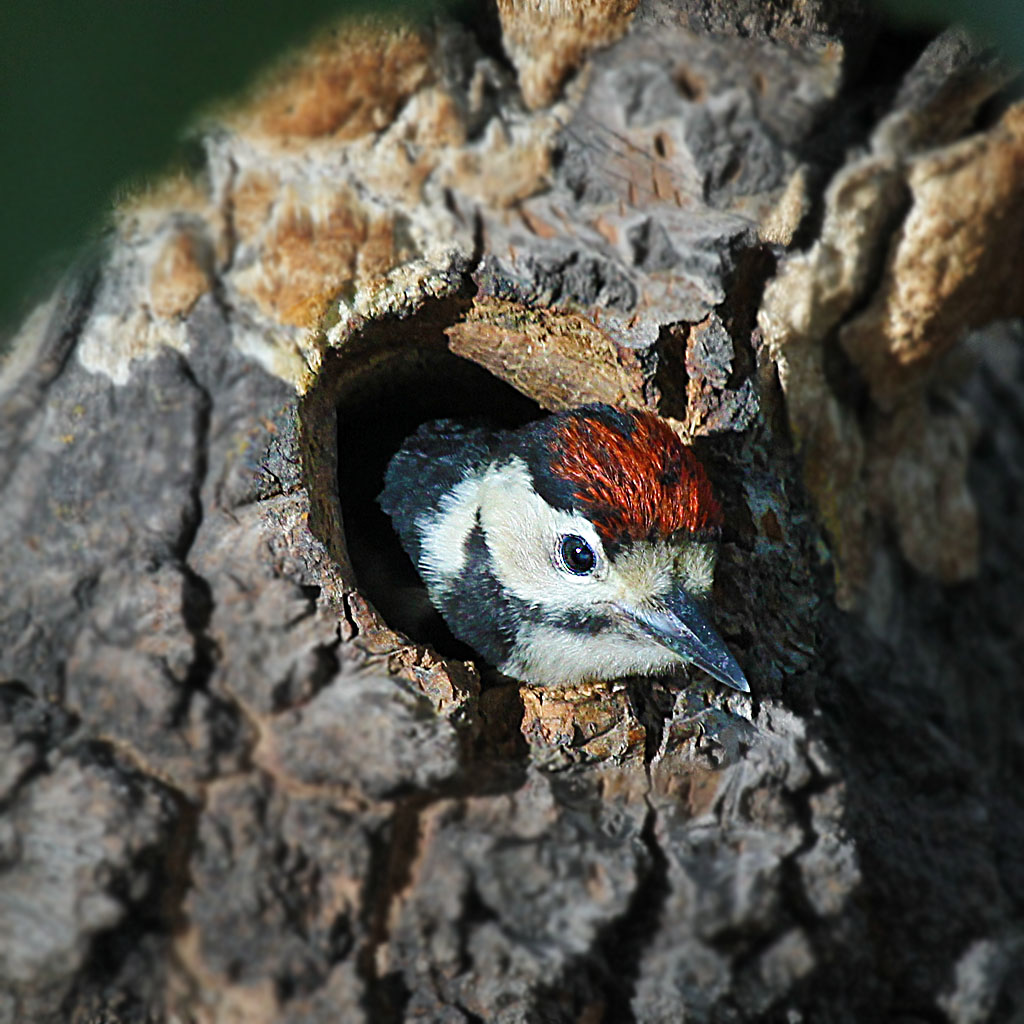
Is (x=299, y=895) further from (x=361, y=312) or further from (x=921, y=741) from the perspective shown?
(x=921, y=741)

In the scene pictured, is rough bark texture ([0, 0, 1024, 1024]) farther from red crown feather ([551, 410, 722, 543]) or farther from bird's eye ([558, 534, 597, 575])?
bird's eye ([558, 534, 597, 575])

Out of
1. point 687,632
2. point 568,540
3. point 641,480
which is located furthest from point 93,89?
point 687,632

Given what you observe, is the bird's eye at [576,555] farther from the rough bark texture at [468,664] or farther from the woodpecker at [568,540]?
the rough bark texture at [468,664]

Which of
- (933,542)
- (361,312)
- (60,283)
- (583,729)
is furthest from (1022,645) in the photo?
(60,283)

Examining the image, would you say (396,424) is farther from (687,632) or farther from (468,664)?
(687,632)

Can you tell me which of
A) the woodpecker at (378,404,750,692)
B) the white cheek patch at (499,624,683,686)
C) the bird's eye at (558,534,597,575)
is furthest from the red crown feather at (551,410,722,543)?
the white cheek patch at (499,624,683,686)

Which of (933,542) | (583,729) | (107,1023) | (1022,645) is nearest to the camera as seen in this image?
(107,1023)
